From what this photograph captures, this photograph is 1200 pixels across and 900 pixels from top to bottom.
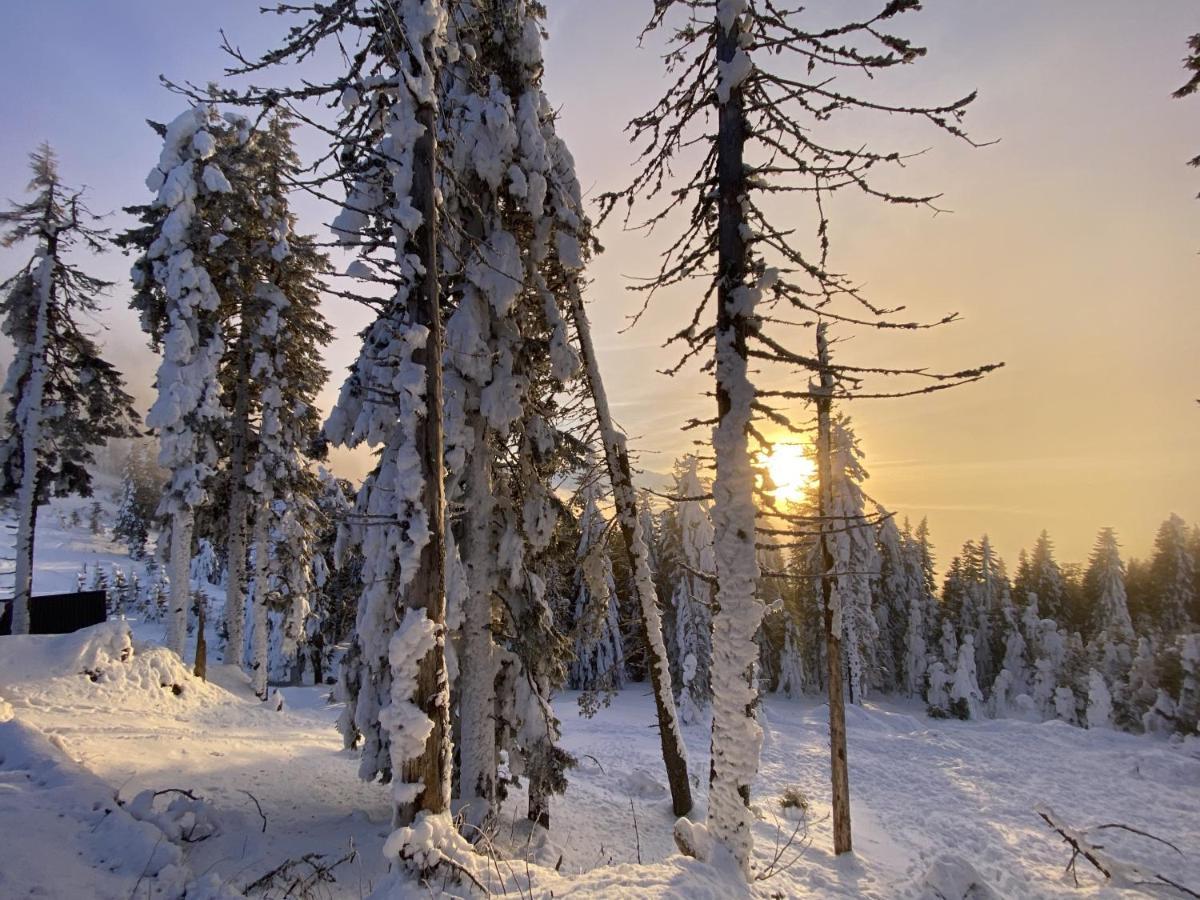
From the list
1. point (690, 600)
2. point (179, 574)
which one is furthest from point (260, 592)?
point (690, 600)

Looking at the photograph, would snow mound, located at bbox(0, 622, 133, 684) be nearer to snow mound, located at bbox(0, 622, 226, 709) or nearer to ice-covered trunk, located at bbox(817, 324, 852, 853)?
snow mound, located at bbox(0, 622, 226, 709)

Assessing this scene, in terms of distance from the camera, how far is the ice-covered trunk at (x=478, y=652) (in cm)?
824

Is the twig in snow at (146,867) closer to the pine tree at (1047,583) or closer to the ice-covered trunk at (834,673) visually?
the ice-covered trunk at (834,673)

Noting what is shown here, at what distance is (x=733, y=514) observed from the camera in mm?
5902

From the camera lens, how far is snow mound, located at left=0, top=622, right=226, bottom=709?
12648 millimetres

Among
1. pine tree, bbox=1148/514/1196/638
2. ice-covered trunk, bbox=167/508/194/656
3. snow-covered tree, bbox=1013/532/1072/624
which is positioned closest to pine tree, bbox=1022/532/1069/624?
snow-covered tree, bbox=1013/532/1072/624

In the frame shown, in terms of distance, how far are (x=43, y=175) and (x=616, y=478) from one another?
19892 mm

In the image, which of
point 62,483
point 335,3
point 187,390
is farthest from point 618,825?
point 62,483

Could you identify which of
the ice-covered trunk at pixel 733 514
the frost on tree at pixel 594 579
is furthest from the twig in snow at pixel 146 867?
the frost on tree at pixel 594 579

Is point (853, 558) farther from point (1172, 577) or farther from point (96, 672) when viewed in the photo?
→ point (1172, 577)

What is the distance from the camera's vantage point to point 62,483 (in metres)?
17.8

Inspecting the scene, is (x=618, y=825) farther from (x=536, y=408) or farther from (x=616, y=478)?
(x=536, y=408)

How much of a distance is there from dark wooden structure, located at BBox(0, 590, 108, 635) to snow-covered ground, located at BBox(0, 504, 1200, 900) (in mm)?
4251

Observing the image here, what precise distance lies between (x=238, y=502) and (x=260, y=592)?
3.07m
